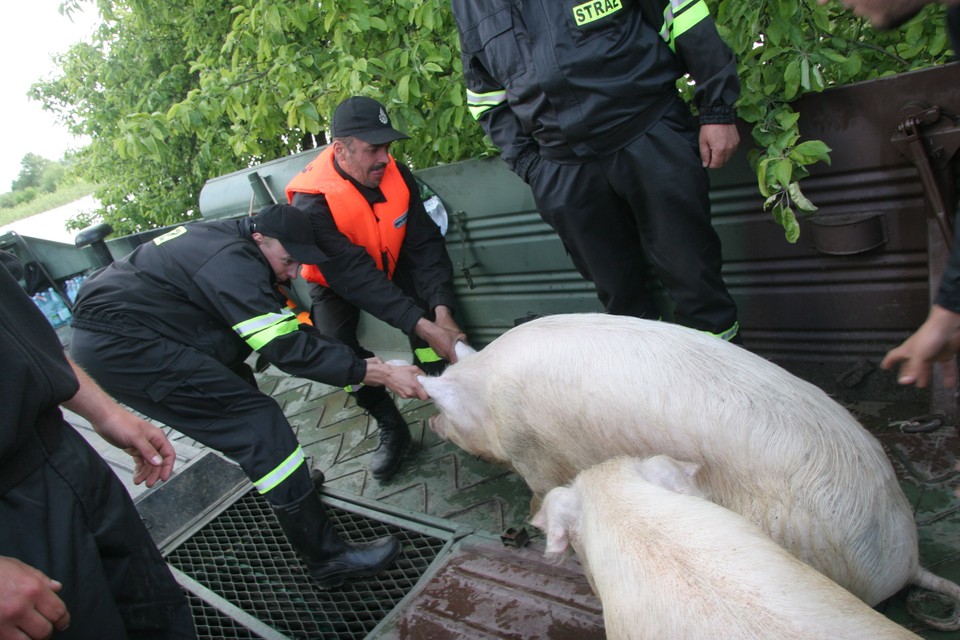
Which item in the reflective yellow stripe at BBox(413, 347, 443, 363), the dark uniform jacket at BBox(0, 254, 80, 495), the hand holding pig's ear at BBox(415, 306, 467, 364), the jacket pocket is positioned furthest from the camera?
the reflective yellow stripe at BBox(413, 347, 443, 363)

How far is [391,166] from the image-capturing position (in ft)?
12.7

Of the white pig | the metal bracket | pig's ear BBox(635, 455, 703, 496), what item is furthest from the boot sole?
the metal bracket

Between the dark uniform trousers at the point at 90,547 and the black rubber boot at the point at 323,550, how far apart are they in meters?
0.85

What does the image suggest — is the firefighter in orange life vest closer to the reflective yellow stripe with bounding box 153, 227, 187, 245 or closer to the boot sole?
the reflective yellow stripe with bounding box 153, 227, 187, 245

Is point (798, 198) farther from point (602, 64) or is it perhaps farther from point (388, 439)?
point (388, 439)

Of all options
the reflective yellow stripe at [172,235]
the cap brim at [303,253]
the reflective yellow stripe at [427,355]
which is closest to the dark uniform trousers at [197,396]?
the reflective yellow stripe at [172,235]

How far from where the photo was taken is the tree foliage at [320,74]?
9.69 feet

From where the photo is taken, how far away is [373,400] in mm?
4043

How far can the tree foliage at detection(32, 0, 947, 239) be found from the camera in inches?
116

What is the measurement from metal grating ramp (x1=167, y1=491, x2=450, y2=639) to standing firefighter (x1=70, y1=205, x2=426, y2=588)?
0.35 ft

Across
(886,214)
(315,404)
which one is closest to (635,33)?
(886,214)

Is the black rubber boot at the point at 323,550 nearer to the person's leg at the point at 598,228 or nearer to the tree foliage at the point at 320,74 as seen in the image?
the person's leg at the point at 598,228

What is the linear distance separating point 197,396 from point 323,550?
919mm

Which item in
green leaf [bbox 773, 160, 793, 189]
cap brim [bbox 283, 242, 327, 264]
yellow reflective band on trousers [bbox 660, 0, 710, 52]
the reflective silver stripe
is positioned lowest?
green leaf [bbox 773, 160, 793, 189]
